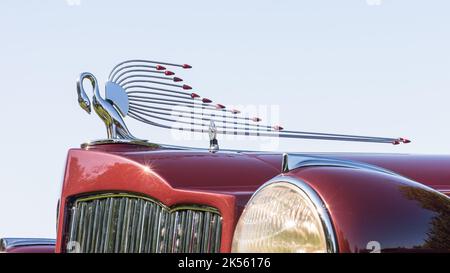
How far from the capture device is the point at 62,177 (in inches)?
160

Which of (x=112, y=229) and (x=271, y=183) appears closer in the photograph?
(x=271, y=183)

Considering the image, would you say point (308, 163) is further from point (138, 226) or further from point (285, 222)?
point (138, 226)

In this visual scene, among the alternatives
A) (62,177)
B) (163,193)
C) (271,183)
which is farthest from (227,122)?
(271,183)

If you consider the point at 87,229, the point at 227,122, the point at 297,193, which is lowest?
the point at 87,229

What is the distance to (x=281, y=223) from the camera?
7.43 ft

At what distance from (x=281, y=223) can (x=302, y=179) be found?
17 centimetres

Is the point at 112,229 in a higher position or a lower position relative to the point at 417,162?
lower

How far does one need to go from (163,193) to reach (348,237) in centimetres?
135

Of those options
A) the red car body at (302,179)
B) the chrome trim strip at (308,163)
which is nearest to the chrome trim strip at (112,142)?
the red car body at (302,179)

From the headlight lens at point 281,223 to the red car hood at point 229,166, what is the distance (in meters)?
0.80

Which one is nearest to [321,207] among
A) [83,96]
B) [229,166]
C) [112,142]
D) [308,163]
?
[308,163]

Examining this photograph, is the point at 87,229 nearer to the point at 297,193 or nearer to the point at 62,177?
A: the point at 62,177

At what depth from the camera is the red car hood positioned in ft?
11.3

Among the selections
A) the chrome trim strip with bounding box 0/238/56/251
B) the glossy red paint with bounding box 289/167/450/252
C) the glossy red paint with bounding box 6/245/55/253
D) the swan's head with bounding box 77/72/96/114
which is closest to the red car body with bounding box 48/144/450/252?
the glossy red paint with bounding box 289/167/450/252
